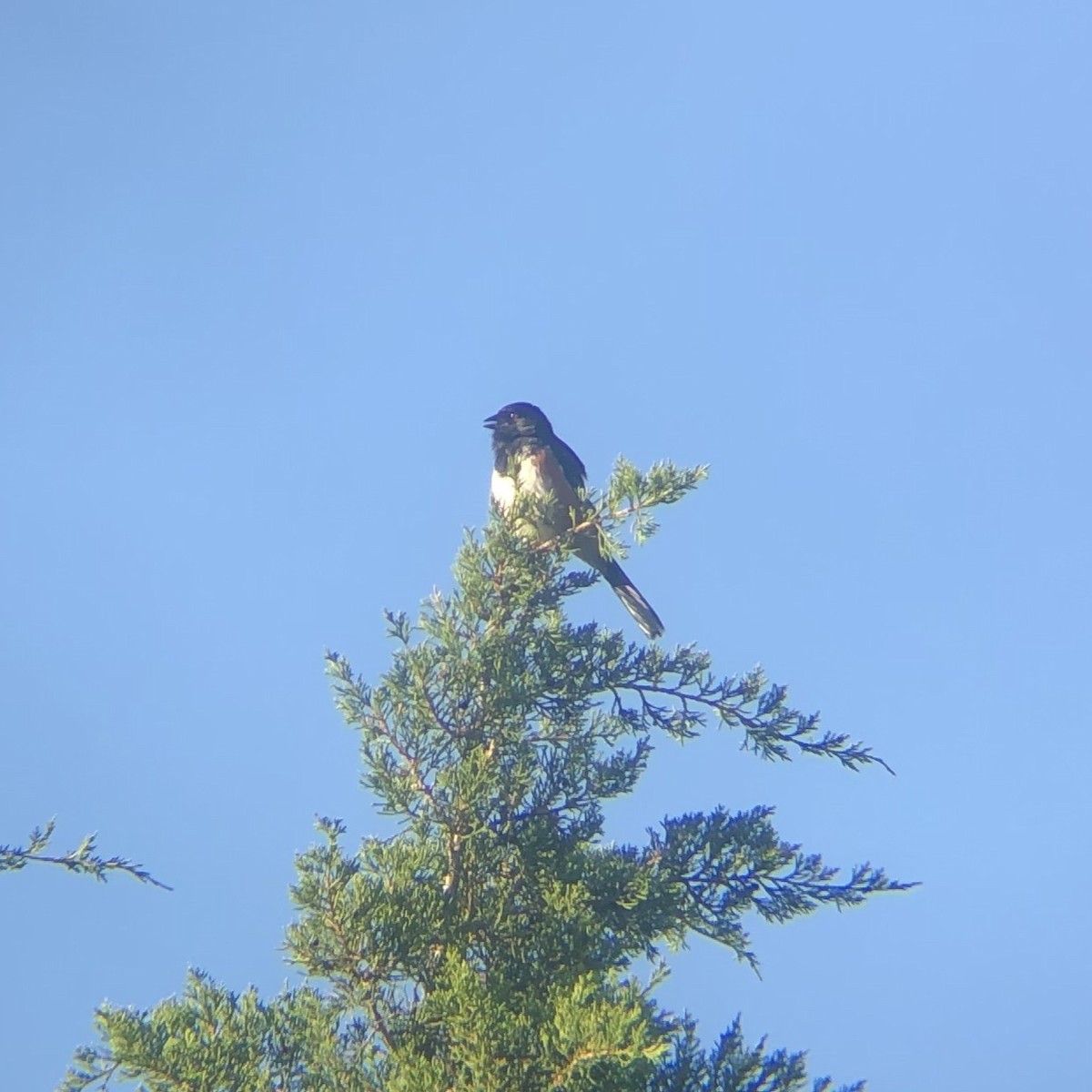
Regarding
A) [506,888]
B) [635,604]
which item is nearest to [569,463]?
[635,604]

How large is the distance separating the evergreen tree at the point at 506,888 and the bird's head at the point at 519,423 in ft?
10.3

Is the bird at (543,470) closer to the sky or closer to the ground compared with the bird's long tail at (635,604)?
closer to the sky

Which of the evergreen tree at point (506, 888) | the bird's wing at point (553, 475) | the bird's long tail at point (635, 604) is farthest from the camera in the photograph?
the bird's wing at point (553, 475)

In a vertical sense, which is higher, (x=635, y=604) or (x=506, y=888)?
(x=635, y=604)

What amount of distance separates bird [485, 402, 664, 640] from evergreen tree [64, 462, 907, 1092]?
1.99 m

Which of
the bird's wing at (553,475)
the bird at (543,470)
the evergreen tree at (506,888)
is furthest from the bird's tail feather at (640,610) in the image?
the evergreen tree at (506,888)

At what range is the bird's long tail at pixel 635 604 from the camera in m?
6.62

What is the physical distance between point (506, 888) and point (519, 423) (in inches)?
162

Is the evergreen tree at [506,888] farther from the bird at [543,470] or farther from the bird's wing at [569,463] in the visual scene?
the bird's wing at [569,463]

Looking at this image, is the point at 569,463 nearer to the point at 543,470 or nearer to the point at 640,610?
the point at 543,470

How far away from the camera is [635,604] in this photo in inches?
261

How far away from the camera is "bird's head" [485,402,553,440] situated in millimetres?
7570

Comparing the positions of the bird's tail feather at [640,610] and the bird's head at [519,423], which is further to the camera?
the bird's head at [519,423]

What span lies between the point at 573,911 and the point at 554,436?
14.5 ft
